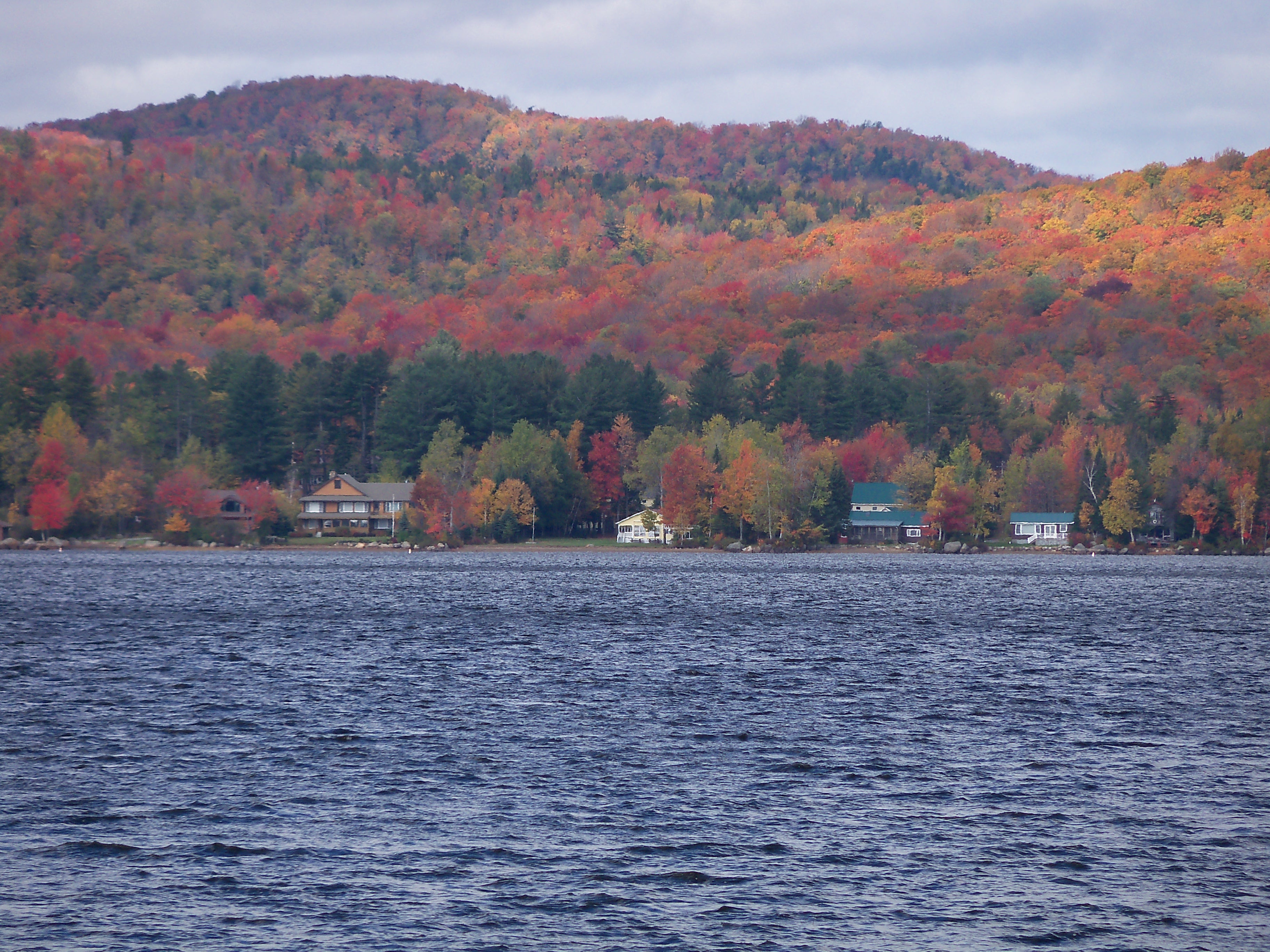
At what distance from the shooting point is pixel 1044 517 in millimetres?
149000

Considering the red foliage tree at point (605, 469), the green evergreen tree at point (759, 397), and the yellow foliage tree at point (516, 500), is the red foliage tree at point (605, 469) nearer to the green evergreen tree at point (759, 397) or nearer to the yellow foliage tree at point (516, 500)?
the yellow foliage tree at point (516, 500)

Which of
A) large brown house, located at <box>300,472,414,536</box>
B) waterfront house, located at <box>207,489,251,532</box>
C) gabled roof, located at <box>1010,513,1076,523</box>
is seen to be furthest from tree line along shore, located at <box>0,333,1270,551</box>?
large brown house, located at <box>300,472,414,536</box>

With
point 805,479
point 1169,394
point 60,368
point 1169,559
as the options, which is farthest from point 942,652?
point 60,368

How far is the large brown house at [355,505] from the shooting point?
153250 mm

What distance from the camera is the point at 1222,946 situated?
17109mm

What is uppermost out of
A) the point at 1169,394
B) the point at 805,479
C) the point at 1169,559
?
the point at 1169,394

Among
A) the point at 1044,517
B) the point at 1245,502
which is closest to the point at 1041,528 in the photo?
the point at 1044,517

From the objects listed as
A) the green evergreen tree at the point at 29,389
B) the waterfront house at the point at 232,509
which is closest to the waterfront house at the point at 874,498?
the waterfront house at the point at 232,509

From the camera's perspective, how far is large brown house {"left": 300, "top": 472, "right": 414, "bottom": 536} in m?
153

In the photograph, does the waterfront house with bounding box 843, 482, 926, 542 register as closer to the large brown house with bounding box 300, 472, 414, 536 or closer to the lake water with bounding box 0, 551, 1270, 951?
the large brown house with bounding box 300, 472, 414, 536

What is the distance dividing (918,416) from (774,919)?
490 ft

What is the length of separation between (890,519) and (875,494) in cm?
389

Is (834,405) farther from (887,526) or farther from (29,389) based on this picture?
(29,389)

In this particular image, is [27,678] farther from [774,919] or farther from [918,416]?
[918,416]
